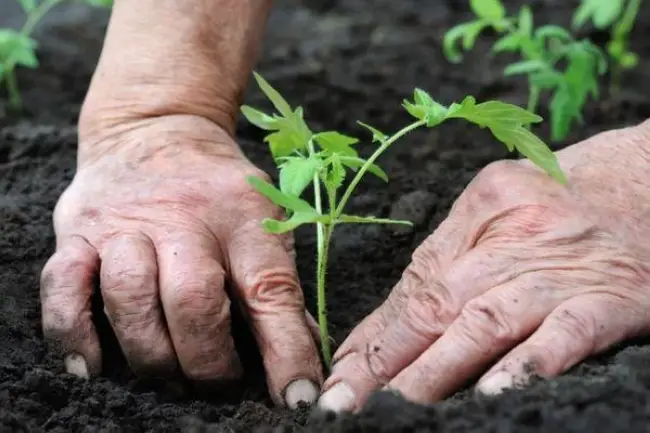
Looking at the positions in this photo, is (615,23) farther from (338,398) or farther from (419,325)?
(338,398)

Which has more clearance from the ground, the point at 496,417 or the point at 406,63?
the point at 496,417

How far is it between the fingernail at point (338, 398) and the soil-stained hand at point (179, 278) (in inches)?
4.1

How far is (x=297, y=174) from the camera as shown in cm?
142

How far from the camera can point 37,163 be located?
7.79 ft

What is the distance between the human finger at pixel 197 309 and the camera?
1546 mm

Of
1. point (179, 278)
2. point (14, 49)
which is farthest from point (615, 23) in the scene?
point (179, 278)

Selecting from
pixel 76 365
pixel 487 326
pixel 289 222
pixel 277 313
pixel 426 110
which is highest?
pixel 426 110

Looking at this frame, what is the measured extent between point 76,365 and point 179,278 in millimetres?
245

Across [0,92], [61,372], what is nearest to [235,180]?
[61,372]

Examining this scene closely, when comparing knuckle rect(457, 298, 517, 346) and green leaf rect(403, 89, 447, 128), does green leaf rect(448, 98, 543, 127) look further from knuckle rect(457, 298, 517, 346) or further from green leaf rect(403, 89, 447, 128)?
knuckle rect(457, 298, 517, 346)

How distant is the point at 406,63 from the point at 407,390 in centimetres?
223

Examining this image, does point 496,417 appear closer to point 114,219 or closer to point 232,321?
point 232,321

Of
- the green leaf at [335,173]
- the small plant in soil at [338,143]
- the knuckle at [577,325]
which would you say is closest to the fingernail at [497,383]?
the knuckle at [577,325]

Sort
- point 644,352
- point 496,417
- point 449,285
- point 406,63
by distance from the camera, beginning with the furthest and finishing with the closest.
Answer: point 406,63
point 449,285
point 644,352
point 496,417
